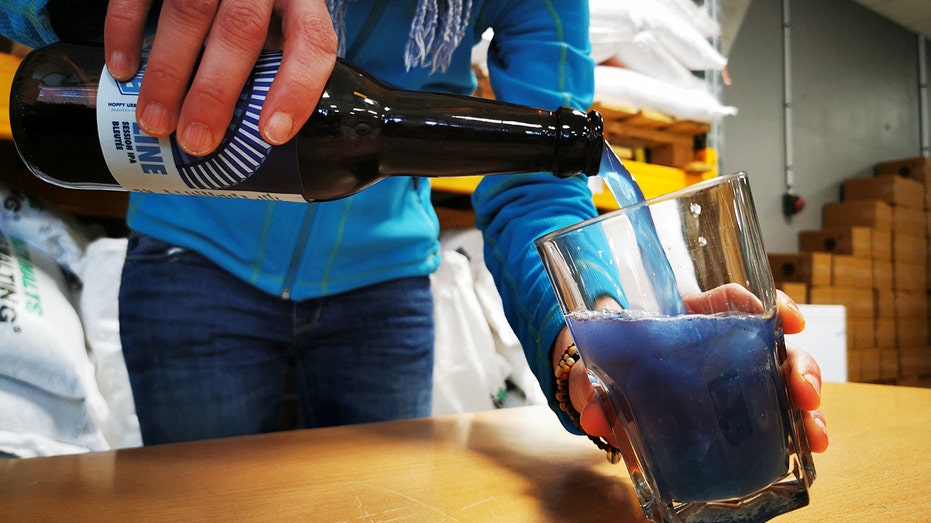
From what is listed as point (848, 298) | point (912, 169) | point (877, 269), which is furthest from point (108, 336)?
point (912, 169)

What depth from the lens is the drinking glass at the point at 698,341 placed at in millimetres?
290

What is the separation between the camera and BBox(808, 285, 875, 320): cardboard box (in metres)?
2.53

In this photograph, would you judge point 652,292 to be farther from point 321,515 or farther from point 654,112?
point 654,112

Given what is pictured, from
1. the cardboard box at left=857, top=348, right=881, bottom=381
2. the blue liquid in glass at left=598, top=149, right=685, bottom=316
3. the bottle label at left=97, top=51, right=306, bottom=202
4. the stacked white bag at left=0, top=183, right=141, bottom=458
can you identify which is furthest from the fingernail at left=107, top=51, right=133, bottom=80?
the cardboard box at left=857, top=348, right=881, bottom=381

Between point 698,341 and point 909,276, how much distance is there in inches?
144

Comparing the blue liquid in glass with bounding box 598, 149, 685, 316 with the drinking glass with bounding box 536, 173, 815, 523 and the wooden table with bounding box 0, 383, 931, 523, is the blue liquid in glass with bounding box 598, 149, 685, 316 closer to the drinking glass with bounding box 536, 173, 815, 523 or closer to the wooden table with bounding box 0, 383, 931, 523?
the drinking glass with bounding box 536, 173, 815, 523

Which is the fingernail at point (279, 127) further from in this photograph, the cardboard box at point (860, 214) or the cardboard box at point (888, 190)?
the cardboard box at point (888, 190)

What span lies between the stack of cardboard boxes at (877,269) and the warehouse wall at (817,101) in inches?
6.5

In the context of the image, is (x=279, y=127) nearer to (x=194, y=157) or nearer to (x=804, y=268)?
(x=194, y=157)

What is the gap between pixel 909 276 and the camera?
3.30 metres

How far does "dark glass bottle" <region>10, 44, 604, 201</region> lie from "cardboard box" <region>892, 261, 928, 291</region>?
339cm

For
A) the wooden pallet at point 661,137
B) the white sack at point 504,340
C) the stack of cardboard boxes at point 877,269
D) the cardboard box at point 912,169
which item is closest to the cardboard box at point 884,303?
the stack of cardboard boxes at point 877,269

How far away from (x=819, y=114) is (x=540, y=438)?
11.3 ft

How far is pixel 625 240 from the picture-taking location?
0.29m
